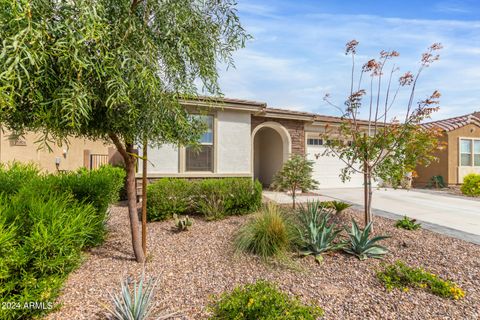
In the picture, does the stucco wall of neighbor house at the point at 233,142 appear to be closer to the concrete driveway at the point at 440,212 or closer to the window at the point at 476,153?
the concrete driveway at the point at 440,212

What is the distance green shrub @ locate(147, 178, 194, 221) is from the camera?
21.1 ft

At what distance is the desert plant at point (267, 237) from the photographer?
4.29 m

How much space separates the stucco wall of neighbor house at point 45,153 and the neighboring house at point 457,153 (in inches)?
718

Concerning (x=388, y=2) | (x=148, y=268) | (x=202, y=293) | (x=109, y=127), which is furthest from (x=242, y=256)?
(x=388, y=2)

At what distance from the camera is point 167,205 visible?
653 centimetres

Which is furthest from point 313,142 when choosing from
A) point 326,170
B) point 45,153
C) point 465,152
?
point 45,153

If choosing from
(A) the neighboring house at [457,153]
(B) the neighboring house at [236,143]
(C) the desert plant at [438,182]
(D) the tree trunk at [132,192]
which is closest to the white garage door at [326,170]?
(B) the neighboring house at [236,143]

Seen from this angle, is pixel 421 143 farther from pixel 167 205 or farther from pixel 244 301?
pixel 167 205

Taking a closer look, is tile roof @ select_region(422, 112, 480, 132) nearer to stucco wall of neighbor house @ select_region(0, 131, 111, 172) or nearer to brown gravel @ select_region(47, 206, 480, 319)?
brown gravel @ select_region(47, 206, 480, 319)

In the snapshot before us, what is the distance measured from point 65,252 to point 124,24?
8.74 feet

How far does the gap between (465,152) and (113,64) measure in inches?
771

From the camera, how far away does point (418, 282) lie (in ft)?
11.2

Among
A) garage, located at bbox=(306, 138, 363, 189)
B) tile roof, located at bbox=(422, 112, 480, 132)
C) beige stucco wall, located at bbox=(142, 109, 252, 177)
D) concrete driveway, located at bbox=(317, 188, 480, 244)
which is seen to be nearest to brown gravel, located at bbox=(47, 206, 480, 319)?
concrete driveway, located at bbox=(317, 188, 480, 244)

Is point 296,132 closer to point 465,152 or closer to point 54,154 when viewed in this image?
point 465,152
